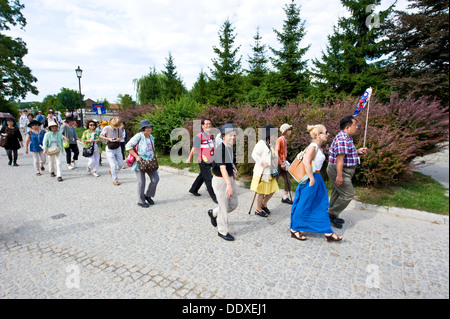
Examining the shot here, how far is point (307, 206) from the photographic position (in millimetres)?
3945

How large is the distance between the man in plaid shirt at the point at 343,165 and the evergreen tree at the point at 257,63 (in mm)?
27130

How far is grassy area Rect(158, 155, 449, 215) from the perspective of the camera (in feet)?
17.0

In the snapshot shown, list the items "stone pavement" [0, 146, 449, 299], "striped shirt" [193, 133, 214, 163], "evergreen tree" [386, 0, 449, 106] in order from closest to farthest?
"stone pavement" [0, 146, 449, 299] → "striped shirt" [193, 133, 214, 163] → "evergreen tree" [386, 0, 449, 106]

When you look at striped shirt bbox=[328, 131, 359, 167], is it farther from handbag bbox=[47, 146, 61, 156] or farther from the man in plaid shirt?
handbag bbox=[47, 146, 61, 156]

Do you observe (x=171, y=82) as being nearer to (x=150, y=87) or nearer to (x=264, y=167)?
(x=150, y=87)

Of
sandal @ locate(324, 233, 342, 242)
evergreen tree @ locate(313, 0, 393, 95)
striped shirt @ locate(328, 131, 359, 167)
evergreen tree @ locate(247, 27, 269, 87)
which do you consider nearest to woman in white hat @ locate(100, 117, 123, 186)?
sandal @ locate(324, 233, 342, 242)

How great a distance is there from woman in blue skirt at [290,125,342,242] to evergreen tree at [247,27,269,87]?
27.5 meters

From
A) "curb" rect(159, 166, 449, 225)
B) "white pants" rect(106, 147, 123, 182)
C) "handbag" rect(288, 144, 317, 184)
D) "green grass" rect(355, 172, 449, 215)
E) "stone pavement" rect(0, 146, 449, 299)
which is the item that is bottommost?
"stone pavement" rect(0, 146, 449, 299)

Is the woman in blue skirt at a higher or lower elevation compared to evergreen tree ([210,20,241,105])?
lower

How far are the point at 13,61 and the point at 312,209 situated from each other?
134 feet

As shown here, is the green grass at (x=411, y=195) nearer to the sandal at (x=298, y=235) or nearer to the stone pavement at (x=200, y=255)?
the stone pavement at (x=200, y=255)
